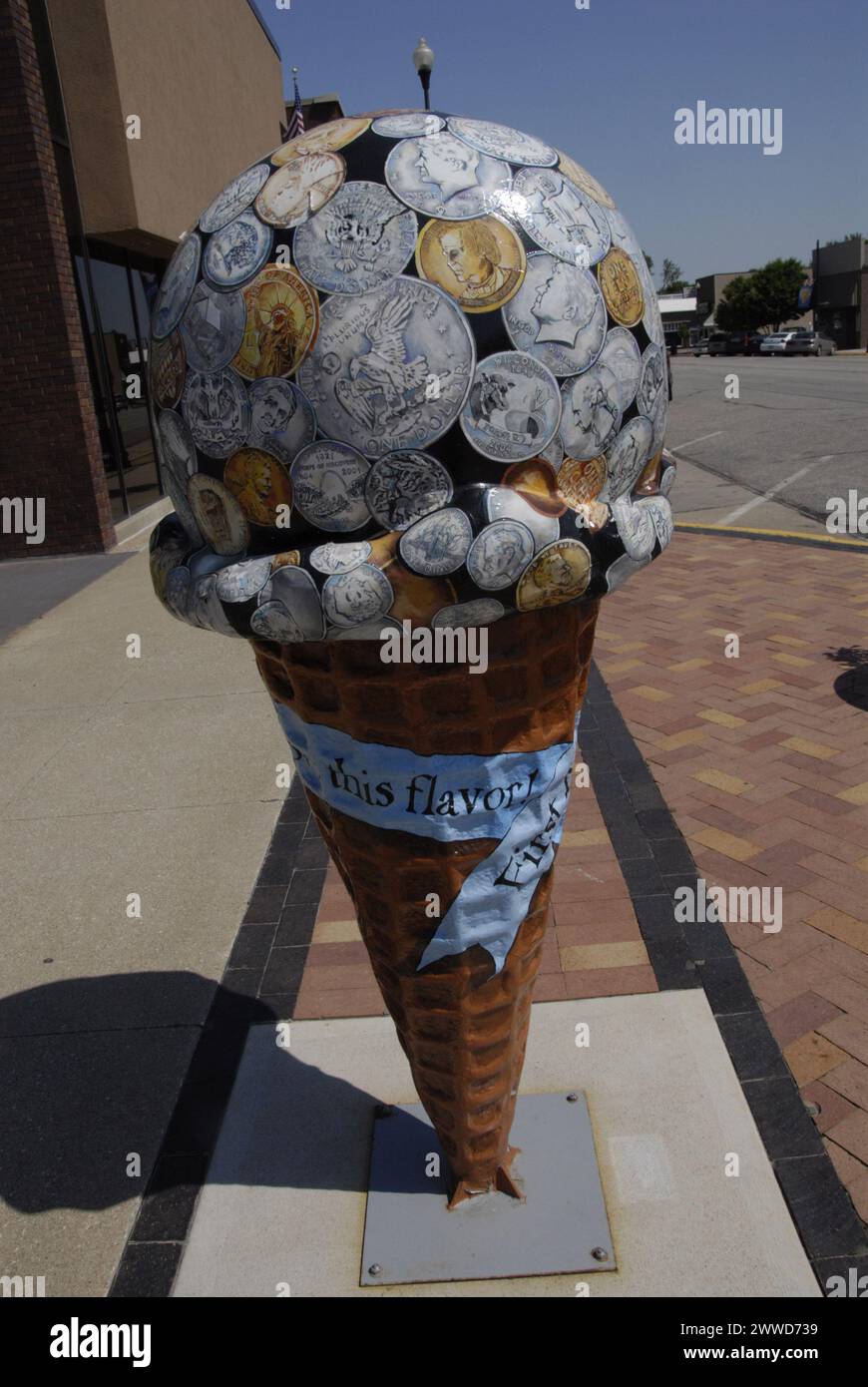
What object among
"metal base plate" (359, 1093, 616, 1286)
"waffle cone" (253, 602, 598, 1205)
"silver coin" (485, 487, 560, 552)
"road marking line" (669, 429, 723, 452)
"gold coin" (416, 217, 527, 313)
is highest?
"gold coin" (416, 217, 527, 313)

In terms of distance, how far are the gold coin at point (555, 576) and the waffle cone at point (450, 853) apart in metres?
0.14

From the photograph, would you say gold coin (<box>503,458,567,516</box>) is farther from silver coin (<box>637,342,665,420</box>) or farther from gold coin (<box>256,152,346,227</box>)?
gold coin (<box>256,152,346,227</box>)

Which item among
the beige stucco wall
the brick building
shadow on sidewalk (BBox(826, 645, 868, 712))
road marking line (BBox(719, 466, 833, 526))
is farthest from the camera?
road marking line (BBox(719, 466, 833, 526))

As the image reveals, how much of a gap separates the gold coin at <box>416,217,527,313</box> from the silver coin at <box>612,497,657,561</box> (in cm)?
39

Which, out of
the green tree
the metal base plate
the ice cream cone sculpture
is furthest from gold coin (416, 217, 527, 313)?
the green tree

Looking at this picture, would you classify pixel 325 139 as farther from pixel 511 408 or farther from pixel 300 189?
pixel 511 408

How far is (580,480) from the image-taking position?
1.58 m

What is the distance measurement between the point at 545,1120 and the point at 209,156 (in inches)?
528

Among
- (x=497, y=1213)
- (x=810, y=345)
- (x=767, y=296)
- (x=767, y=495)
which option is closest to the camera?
(x=497, y=1213)

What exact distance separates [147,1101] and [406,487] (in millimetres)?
2333

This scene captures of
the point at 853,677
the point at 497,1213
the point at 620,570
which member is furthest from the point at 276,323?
the point at 853,677

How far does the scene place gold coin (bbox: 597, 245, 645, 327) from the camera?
5.12 ft

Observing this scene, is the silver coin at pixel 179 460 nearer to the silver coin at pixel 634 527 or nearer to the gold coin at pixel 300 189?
the gold coin at pixel 300 189
